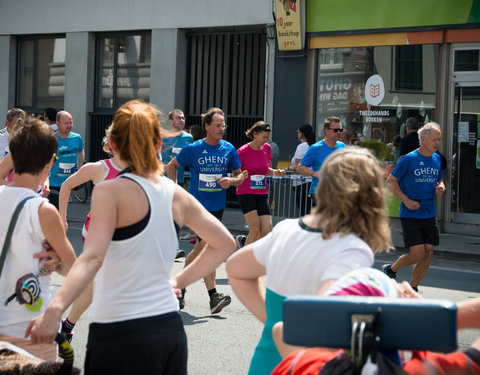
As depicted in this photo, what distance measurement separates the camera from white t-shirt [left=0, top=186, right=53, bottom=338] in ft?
10.3

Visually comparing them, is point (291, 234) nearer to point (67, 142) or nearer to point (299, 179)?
point (67, 142)

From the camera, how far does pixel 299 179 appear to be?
507 inches

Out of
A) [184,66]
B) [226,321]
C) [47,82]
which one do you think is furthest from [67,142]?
[47,82]

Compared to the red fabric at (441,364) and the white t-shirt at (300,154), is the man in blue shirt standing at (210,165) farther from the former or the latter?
the red fabric at (441,364)

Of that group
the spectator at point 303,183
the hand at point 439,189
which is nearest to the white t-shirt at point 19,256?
the hand at point 439,189

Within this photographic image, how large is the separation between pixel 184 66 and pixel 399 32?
5346 millimetres

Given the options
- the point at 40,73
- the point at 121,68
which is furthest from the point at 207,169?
the point at 40,73

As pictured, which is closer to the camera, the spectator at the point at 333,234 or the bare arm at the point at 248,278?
the spectator at the point at 333,234

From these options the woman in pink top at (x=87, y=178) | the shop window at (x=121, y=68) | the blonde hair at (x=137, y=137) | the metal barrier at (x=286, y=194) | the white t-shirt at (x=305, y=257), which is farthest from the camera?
the shop window at (x=121, y=68)

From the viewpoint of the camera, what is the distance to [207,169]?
26.5ft

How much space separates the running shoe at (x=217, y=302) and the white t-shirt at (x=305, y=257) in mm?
4480

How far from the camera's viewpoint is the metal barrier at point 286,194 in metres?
12.9

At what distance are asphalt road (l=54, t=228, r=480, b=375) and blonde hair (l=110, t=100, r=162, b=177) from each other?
2756 millimetres

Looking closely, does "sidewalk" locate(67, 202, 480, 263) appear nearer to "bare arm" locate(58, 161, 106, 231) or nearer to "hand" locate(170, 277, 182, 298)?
"bare arm" locate(58, 161, 106, 231)
